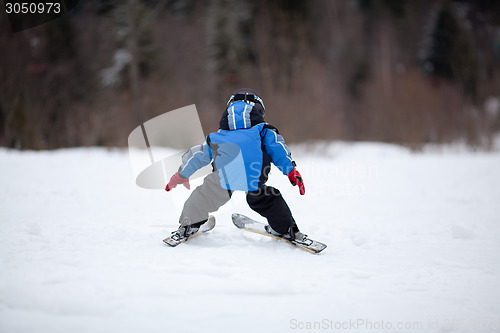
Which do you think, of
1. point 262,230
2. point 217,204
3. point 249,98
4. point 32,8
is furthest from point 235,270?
point 32,8

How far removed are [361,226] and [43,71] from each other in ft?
41.4

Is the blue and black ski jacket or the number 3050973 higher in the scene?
the number 3050973

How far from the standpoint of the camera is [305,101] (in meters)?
11.5

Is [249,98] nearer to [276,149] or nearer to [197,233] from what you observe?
[276,149]

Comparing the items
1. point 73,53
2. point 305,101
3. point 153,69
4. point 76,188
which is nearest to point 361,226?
point 76,188

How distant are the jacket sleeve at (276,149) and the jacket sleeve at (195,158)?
50cm

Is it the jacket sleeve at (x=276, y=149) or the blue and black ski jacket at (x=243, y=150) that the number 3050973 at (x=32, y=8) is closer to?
the blue and black ski jacket at (x=243, y=150)

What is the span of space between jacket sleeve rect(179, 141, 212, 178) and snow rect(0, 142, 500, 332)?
630 mm

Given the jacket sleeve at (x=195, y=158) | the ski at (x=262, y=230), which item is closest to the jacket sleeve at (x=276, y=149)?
the jacket sleeve at (x=195, y=158)

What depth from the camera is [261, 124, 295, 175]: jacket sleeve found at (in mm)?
2604

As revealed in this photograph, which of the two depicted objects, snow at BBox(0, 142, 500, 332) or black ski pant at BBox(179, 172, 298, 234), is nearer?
snow at BBox(0, 142, 500, 332)

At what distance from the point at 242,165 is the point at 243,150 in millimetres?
125

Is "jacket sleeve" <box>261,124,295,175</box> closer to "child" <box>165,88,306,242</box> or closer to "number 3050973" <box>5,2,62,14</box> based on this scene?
"child" <box>165,88,306,242</box>

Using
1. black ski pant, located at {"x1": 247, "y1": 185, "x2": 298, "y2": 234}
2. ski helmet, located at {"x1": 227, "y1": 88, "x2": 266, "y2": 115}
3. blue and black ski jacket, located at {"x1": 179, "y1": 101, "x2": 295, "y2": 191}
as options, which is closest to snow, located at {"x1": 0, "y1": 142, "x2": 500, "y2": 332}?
black ski pant, located at {"x1": 247, "y1": 185, "x2": 298, "y2": 234}
